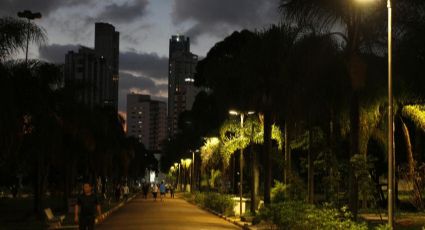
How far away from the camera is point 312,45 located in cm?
2322

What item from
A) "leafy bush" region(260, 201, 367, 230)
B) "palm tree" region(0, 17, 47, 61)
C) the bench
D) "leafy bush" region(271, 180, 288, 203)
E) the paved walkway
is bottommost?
the paved walkway

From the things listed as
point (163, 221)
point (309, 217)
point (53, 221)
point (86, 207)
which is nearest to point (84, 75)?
point (163, 221)

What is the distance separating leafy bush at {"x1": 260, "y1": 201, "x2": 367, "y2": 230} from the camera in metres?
19.5

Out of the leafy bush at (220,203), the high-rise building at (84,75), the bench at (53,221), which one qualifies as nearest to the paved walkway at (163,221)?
the leafy bush at (220,203)

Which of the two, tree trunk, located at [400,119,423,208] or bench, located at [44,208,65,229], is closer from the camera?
bench, located at [44,208,65,229]

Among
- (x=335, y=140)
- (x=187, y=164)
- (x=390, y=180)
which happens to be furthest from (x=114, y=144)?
(x=390, y=180)

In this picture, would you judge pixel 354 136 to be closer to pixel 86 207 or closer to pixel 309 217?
pixel 309 217

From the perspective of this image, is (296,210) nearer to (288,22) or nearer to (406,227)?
(406,227)

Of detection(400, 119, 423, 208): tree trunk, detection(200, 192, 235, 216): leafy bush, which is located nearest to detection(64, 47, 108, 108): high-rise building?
detection(200, 192, 235, 216): leafy bush

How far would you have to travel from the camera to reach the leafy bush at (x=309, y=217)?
19455mm

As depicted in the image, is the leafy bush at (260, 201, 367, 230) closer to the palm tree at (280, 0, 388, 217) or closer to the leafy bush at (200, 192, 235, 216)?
the palm tree at (280, 0, 388, 217)

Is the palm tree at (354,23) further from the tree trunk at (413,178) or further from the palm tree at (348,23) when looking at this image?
the tree trunk at (413,178)

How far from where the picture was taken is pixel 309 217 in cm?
2161

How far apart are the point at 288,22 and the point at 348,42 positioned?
2056mm
